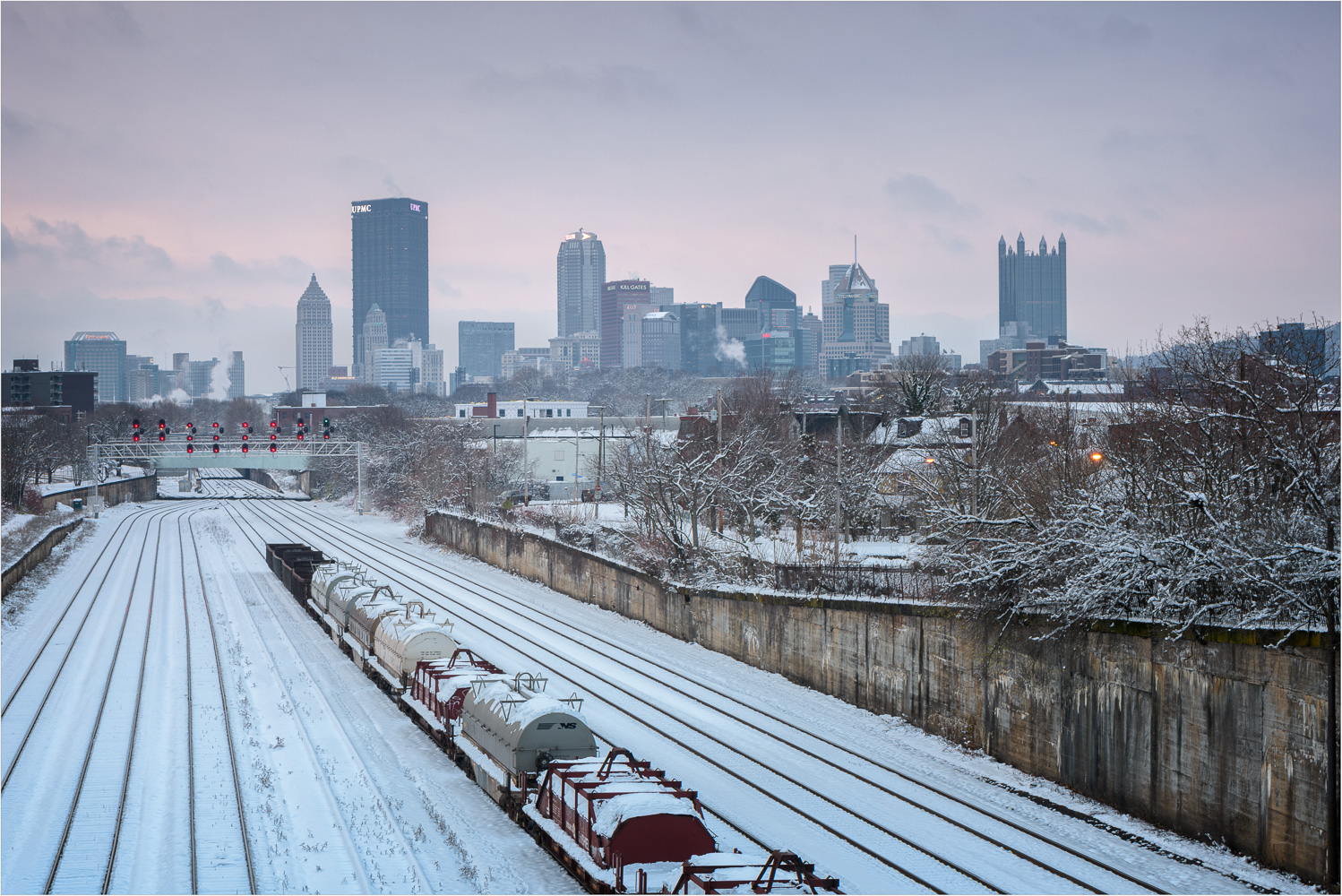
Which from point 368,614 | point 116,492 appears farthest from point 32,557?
point 116,492

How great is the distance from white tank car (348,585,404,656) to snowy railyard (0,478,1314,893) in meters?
1.25

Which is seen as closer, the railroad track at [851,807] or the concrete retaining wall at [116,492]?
the railroad track at [851,807]

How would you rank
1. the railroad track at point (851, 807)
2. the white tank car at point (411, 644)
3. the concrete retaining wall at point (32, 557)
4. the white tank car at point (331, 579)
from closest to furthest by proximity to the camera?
the railroad track at point (851, 807)
the white tank car at point (411, 644)
the white tank car at point (331, 579)
the concrete retaining wall at point (32, 557)

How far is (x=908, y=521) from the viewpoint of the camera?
188ft

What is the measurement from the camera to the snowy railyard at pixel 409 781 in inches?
717

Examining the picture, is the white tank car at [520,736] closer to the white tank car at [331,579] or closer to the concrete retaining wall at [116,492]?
the white tank car at [331,579]

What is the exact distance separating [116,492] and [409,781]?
97998 mm

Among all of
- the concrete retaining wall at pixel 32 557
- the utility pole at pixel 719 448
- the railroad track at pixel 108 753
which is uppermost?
the utility pole at pixel 719 448

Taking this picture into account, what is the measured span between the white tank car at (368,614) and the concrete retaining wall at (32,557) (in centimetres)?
1832

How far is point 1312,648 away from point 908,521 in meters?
39.4

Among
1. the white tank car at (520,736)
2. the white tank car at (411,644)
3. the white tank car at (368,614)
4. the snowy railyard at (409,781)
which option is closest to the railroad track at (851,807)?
the snowy railyard at (409,781)

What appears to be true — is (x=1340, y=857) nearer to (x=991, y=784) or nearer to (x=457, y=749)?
(x=991, y=784)

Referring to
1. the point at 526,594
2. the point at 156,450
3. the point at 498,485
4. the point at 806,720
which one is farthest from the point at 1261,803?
the point at 156,450

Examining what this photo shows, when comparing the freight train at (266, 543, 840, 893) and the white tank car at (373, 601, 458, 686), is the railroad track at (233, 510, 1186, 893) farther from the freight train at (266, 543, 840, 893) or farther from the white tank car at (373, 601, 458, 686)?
the white tank car at (373, 601, 458, 686)
